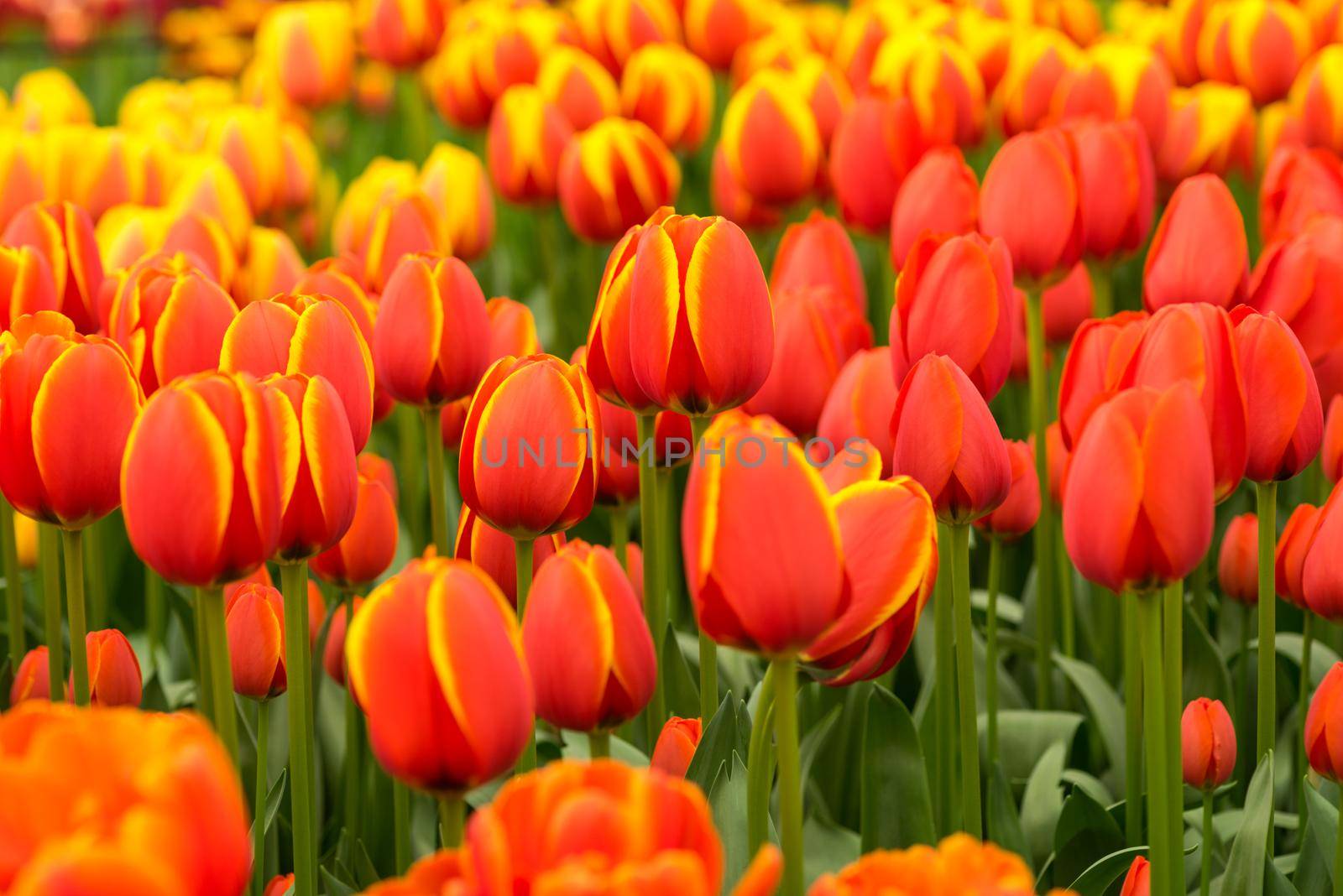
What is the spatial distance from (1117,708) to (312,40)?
2361 mm

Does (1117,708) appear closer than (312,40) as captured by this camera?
Yes

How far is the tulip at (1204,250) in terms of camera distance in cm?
157

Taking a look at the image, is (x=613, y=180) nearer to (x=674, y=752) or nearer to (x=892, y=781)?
(x=892, y=781)

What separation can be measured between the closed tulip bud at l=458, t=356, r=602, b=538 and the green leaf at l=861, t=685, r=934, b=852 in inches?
13.7

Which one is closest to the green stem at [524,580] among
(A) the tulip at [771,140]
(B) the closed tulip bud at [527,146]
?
(A) the tulip at [771,140]

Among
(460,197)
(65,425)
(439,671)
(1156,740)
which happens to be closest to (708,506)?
(439,671)

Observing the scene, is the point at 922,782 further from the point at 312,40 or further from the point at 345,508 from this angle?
the point at 312,40

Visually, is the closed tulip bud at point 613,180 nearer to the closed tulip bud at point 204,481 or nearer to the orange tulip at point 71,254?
the orange tulip at point 71,254

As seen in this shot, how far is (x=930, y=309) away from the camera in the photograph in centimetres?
135

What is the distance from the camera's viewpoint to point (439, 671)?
0.81 m

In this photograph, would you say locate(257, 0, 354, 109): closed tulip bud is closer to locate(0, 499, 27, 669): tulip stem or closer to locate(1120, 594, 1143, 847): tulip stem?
locate(0, 499, 27, 669): tulip stem

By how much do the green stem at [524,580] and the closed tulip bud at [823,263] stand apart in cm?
67

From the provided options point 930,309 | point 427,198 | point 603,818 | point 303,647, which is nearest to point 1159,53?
point 427,198

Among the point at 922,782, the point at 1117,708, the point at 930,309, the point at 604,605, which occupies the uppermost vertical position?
the point at 930,309
